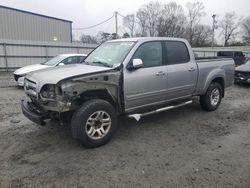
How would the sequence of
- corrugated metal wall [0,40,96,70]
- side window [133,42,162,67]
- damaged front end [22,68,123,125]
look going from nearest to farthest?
1. damaged front end [22,68,123,125]
2. side window [133,42,162,67]
3. corrugated metal wall [0,40,96,70]

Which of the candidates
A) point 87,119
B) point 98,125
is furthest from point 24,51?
point 87,119

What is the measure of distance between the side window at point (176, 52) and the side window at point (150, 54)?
27 centimetres

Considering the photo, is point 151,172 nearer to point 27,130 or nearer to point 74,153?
point 74,153

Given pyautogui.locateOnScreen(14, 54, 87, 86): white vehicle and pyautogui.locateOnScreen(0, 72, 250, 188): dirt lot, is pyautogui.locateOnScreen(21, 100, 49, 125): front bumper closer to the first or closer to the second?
pyautogui.locateOnScreen(0, 72, 250, 188): dirt lot

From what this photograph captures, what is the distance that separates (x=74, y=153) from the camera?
157 inches

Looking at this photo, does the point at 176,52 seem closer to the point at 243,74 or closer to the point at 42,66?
the point at 42,66

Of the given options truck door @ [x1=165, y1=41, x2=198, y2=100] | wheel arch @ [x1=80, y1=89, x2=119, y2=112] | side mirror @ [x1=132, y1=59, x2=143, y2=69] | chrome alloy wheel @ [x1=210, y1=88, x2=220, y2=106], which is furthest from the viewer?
chrome alloy wheel @ [x1=210, y1=88, x2=220, y2=106]

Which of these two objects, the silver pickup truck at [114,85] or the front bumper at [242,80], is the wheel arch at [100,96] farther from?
the front bumper at [242,80]

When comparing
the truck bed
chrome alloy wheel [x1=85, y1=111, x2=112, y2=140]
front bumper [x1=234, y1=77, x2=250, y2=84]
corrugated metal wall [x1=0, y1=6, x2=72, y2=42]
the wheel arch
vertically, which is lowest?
chrome alloy wheel [x1=85, y1=111, x2=112, y2=140]

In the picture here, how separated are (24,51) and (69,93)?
49.8 ft

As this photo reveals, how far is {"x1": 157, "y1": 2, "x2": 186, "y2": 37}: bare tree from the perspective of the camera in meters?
63.3

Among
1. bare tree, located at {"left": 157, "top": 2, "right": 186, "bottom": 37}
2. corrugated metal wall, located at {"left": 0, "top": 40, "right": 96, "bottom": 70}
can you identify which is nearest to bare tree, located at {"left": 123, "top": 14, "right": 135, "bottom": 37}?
bare tree, located at {"left": 157, "top": 2, "right": 186, "bottom": 37}

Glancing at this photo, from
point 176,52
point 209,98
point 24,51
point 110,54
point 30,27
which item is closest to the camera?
point 110,54

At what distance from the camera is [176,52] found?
5566 mm
